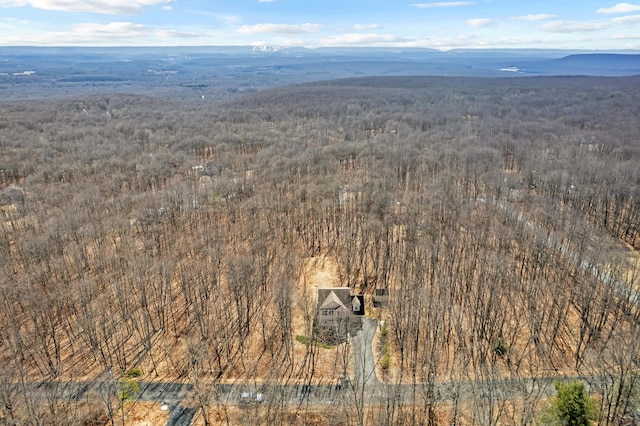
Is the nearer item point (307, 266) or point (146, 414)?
point (146, 414)

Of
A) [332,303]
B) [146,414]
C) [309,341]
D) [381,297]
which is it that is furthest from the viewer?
[381,297]

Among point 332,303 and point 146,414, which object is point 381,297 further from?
point 146,414

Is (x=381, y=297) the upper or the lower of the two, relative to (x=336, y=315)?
lower

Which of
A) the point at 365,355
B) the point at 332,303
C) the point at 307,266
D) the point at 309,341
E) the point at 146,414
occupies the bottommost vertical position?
the point at 146,414

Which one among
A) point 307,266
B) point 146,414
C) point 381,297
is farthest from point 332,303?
point 146,414

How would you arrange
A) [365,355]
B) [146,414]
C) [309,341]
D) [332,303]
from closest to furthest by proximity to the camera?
1. [146,414]
2. [365,355]
3. [309,341]
4. [332,303]

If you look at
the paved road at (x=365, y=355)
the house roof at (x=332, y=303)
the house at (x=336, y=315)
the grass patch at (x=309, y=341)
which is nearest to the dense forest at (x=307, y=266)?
the grass patch at (x=309, y=341)

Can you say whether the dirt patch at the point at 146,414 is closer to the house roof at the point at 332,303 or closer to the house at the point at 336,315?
the house at the point at 336,315

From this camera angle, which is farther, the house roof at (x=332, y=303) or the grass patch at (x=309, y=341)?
the house roof at (x=332, y=303)
